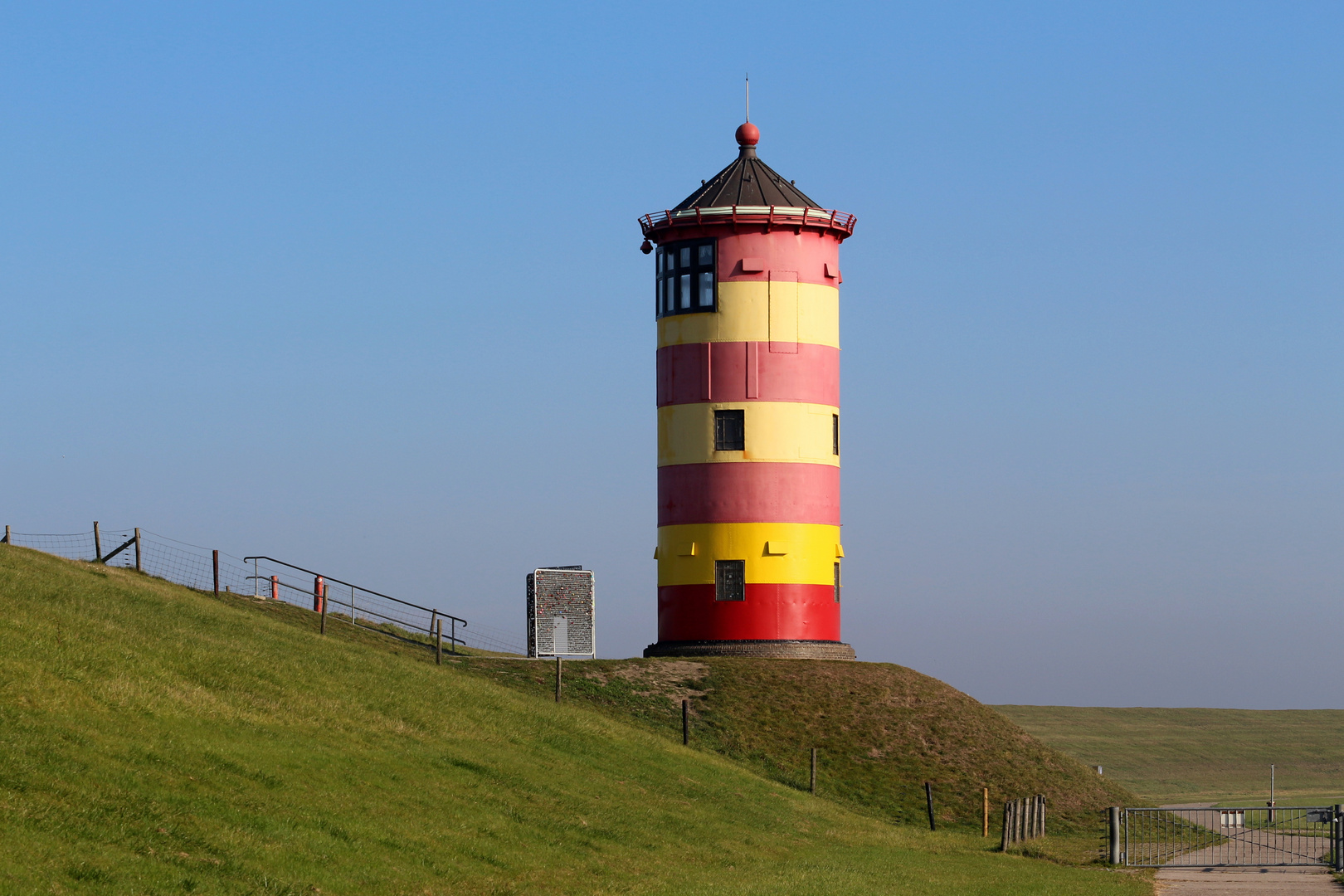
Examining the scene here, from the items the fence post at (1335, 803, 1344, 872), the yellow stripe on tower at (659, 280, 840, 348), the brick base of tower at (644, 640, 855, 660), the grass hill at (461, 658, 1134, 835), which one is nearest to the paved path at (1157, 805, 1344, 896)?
the fence post at (1335, 803, 1344, 872)

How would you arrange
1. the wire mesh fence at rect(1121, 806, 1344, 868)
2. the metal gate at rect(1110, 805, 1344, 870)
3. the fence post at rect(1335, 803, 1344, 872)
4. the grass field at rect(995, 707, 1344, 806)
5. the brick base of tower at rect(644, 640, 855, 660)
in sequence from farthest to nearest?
the grass field at rect(995, 707, 1344, 806), the brick base of tower at rect(644, 640, 855, 660), the wire mesh fence at rect(1121, 806, 1344, 868), the metal gate at rect(1110, 805, 1344, 870), the fence post at rect(1335, 803, 1344, 872)

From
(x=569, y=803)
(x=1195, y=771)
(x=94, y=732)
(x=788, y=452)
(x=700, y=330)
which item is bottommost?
(x=1195, y=771)

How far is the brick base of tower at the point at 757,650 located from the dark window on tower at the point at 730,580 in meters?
1.58

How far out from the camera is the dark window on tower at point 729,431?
53312 mm

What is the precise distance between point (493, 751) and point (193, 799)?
40.7 feet

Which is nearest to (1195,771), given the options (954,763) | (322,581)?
(954,763)

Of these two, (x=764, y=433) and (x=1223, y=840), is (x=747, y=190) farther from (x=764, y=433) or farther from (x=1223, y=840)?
(x=1223, y=840)

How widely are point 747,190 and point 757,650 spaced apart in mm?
16416

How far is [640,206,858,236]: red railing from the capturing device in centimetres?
5406

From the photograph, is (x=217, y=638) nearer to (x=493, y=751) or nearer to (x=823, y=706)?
(x=493, y=751)

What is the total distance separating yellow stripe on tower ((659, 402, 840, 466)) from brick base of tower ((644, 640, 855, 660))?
624 cm

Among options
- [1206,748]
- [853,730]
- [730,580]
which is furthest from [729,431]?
[1206,748]

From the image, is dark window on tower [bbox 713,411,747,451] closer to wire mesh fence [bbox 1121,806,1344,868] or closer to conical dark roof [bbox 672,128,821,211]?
conical dark roof [bbox 672,128,821,211]

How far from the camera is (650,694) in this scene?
49.4 m
